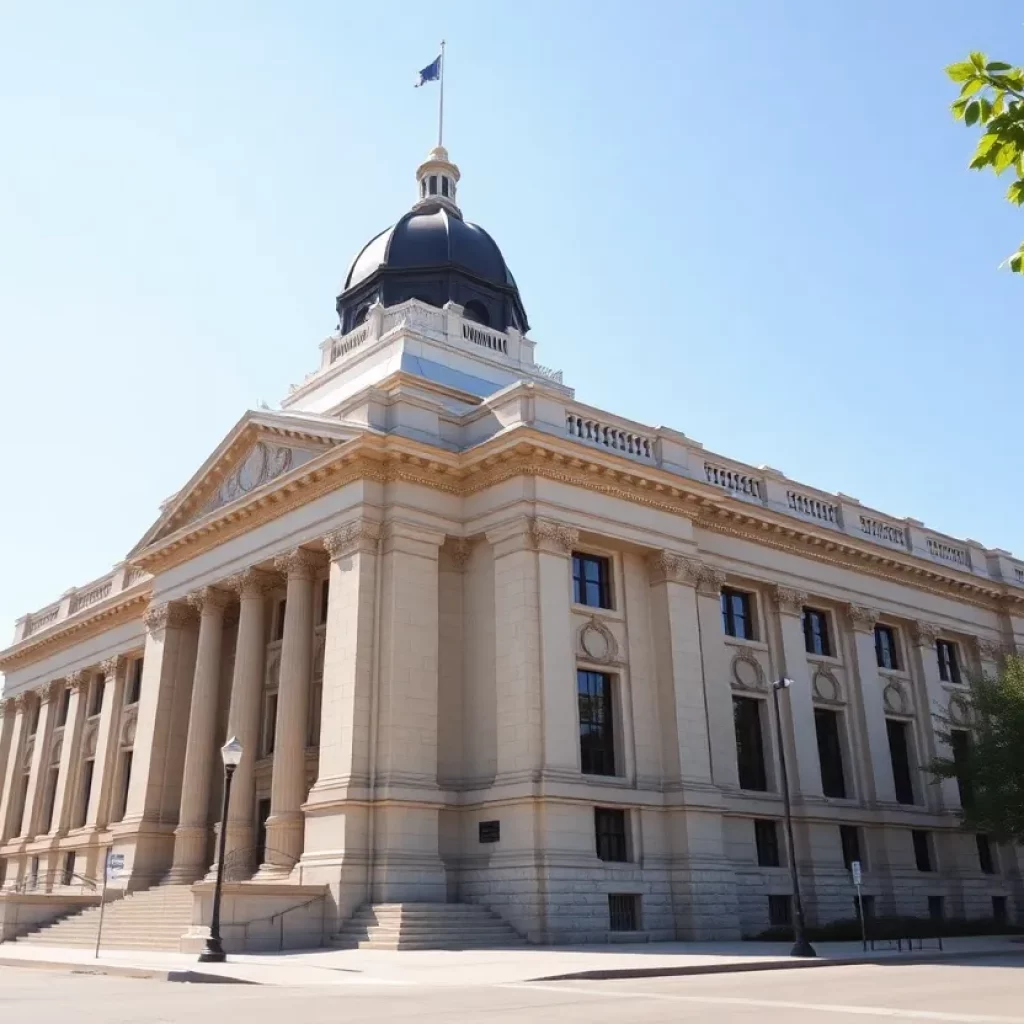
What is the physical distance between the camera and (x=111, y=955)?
25094mm

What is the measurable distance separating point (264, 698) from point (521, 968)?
1889cm

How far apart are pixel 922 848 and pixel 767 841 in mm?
8063

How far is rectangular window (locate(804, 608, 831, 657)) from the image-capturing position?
3888 centimetres

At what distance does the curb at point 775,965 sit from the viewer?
58.7 ft

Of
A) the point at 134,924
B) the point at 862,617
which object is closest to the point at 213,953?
the point at 134,924

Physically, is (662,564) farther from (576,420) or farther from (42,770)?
(42,770)

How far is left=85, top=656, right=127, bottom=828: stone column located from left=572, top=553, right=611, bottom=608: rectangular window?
75.1 ft

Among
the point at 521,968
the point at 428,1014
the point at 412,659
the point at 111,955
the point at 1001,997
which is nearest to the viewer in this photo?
the point at 428,1014

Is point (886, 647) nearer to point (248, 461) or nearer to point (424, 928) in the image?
point (424, 928)

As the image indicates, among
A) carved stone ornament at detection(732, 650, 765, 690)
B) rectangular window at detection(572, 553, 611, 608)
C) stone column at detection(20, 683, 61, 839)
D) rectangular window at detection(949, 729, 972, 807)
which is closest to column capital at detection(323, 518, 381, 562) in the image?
rectangular window at detection(572, 553, 611, 608)

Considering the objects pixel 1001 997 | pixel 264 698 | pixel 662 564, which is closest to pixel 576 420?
pixel 662 564

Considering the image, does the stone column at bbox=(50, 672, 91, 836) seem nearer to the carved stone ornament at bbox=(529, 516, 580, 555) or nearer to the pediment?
the pediment

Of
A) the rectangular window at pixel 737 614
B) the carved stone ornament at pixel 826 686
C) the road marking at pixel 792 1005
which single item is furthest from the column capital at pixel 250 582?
the road marking at pixel 792 1005

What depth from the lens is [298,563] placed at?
3294cm
